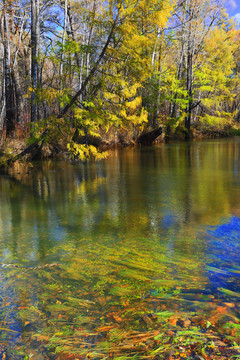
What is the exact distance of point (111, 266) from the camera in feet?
13.7

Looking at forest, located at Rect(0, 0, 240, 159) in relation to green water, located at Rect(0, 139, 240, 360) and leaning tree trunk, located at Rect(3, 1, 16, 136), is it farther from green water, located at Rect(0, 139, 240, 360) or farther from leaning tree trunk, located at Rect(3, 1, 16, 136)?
green water, located at Rect(0, 139, 240, 360)

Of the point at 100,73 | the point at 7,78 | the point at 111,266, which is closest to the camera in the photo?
the point at 111,266

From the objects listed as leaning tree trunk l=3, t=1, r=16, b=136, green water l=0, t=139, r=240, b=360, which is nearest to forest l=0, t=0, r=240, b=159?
leaning tree trunk l=3, t=1, r=16, b=136

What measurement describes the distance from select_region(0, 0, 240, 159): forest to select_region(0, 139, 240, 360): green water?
512 centimetres

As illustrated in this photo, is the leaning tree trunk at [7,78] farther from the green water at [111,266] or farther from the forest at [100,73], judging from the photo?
the green water at [111,266]

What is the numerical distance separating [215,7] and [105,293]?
2956 cm

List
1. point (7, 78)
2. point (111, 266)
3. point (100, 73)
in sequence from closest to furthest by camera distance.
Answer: point (111, 266), point (100, 73), point (7, 78)

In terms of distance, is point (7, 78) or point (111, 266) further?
point (7, 78)

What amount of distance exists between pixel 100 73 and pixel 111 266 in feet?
36.0

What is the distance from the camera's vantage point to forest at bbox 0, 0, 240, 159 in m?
12.6

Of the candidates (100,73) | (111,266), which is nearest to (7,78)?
(100,73)

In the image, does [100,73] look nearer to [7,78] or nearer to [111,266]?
[7,78]

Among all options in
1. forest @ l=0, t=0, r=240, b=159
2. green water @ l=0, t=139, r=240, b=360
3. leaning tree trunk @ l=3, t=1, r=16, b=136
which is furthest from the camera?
leaning tree trunk @ l=3, t=1, r=16, b=136

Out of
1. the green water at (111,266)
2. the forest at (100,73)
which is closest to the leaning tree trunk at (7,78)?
the forest at (100,73)
